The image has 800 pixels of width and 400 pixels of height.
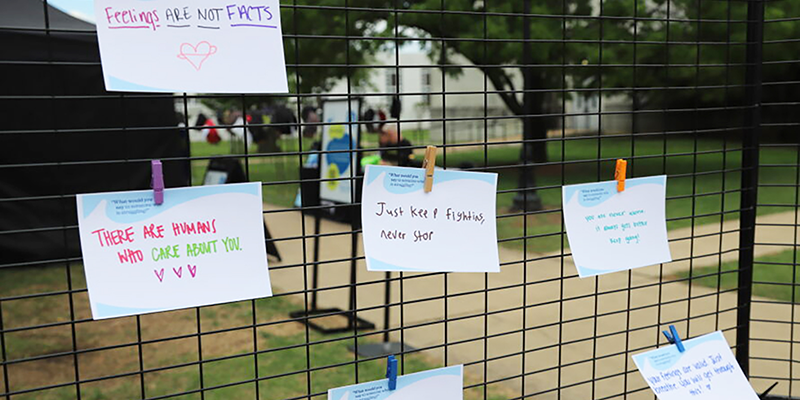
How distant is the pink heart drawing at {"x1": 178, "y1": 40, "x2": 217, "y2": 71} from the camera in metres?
1.08

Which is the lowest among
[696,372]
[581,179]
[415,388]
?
[581,179]

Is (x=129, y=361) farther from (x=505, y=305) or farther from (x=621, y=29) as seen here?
(x=621, y=29)

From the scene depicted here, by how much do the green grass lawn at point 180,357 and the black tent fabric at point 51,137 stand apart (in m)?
1.11

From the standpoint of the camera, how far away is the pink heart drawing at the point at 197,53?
42.4 inches

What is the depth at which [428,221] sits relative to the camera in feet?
4.40

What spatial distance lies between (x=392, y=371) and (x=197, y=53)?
72cm

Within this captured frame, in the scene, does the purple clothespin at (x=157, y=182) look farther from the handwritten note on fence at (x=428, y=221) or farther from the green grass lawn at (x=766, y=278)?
the green grass lawn at (x=766, y=278)

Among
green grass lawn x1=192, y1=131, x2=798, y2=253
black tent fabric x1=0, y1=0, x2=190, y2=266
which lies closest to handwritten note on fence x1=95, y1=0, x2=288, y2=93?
green grass lawn x1=192, y1=131, x2=798, y2=253

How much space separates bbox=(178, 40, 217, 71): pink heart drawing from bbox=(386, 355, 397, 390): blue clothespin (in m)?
0.67

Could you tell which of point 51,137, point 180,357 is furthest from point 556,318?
point 51,137

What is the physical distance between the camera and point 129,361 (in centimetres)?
356

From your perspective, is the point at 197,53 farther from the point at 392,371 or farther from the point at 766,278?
the point at 766,278

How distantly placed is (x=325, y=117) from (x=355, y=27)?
5003 millimetres

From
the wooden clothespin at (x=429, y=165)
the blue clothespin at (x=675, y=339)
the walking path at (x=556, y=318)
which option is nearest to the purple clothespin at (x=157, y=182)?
the wooden clothespin at (x=429, y=165)
